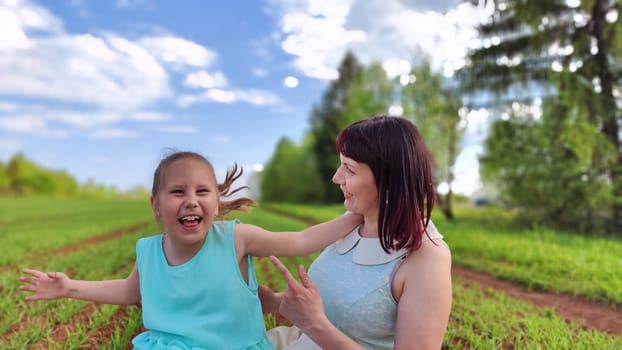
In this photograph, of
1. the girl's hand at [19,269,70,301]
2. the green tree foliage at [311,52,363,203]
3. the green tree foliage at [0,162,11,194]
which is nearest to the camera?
the girl's hand at [19,269,70,301]

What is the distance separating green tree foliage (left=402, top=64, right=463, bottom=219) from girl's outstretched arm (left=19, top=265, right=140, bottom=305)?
11616mm

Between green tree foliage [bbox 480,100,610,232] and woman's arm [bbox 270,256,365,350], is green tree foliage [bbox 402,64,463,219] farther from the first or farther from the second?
woman's arm [bbox 270,256,365,350]

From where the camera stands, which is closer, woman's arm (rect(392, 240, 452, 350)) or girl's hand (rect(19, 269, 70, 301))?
woman's arm (rect(392, 240, 452, 350))

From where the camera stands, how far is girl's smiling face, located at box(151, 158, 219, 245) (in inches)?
61.7

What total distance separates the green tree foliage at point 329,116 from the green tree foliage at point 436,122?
12233 millimetres

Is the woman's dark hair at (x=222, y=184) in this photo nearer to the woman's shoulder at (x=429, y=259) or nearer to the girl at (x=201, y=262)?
the girl at (x=201, y=262)

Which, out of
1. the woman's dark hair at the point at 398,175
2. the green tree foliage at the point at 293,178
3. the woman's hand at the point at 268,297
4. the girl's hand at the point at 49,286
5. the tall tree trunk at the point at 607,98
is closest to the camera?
the woman's dark hair at the point at 398,175

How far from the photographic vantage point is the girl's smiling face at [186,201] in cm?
157

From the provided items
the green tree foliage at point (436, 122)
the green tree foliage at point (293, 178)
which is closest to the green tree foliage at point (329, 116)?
the green tree foliage at point (293, 178)

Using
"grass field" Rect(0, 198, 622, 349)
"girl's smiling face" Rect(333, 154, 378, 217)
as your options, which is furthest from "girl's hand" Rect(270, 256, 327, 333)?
"grass field" Rect(0, 198, 622, 349)

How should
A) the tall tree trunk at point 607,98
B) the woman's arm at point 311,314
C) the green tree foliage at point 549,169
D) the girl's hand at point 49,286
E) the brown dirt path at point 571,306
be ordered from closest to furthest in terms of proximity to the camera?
the woman's arm at point 311,314 < the girl's hand at point 49,286 < the brown dirt path at point 571,306 < the green tree foliage at point 549,169 < the tall tree trunk at point 607,98

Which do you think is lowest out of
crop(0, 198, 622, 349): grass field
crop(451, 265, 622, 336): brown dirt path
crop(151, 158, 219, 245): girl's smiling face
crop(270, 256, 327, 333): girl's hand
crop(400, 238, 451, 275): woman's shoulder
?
crop(451, 265, 622, 336): brown dirt path

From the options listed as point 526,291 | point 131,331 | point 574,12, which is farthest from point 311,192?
point 131,331

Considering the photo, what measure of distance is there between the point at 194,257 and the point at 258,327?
14.5 inches
